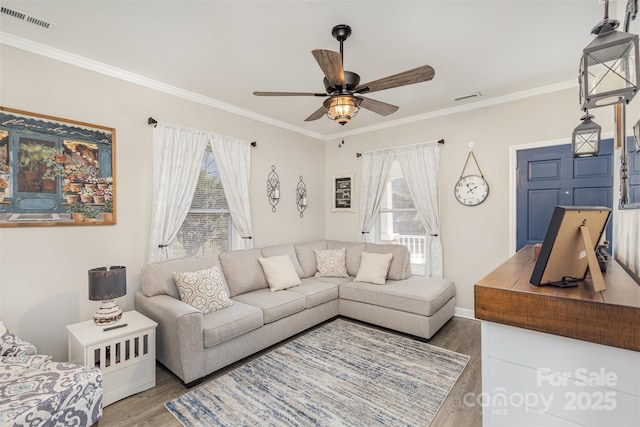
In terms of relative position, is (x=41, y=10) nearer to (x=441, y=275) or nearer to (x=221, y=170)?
(x=221, y=170)

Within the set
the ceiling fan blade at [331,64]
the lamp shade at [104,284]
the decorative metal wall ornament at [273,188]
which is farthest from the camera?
the decorative metal wall ornament at [273,188]

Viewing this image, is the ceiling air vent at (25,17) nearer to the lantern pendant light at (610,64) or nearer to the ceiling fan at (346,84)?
the ceiling fan at (346,84)

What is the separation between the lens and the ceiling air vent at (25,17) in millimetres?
2054

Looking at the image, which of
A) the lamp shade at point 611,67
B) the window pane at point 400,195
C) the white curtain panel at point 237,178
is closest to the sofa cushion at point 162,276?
the white curtain panel at point 237,178

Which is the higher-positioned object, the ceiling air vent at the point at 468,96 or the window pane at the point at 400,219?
the ceiling air vent at the point at 468,96

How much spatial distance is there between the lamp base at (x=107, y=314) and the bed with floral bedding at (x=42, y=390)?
44 cm

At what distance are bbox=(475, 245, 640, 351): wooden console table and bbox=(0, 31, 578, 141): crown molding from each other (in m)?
3.23

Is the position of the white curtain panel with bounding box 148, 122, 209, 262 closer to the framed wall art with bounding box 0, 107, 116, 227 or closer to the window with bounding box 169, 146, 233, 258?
the window with bounding box 169, 146, 233, 258

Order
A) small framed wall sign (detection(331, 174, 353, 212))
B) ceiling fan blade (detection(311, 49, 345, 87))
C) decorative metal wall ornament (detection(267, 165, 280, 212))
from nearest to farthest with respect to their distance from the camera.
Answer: ceiling fan blade (detection(311, 49, 345, 87)) → decorative metal wall ornament (detection(267, 165, 280, 212)) → small framed wall sign (detection(331, 174, 353, 212))

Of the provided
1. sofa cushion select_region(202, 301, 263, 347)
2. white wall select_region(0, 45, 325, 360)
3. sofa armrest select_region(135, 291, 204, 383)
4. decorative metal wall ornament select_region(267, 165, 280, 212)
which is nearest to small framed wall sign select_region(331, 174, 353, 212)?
decorative metal wall ornament select_region(267, 165, 280, 212)

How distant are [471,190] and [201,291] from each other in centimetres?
349

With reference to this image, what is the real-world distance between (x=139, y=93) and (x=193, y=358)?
2.69 m

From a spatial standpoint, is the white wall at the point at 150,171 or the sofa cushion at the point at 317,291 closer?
the white wall at the point at 150,171

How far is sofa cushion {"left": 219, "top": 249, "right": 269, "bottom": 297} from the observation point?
11.4 ft
